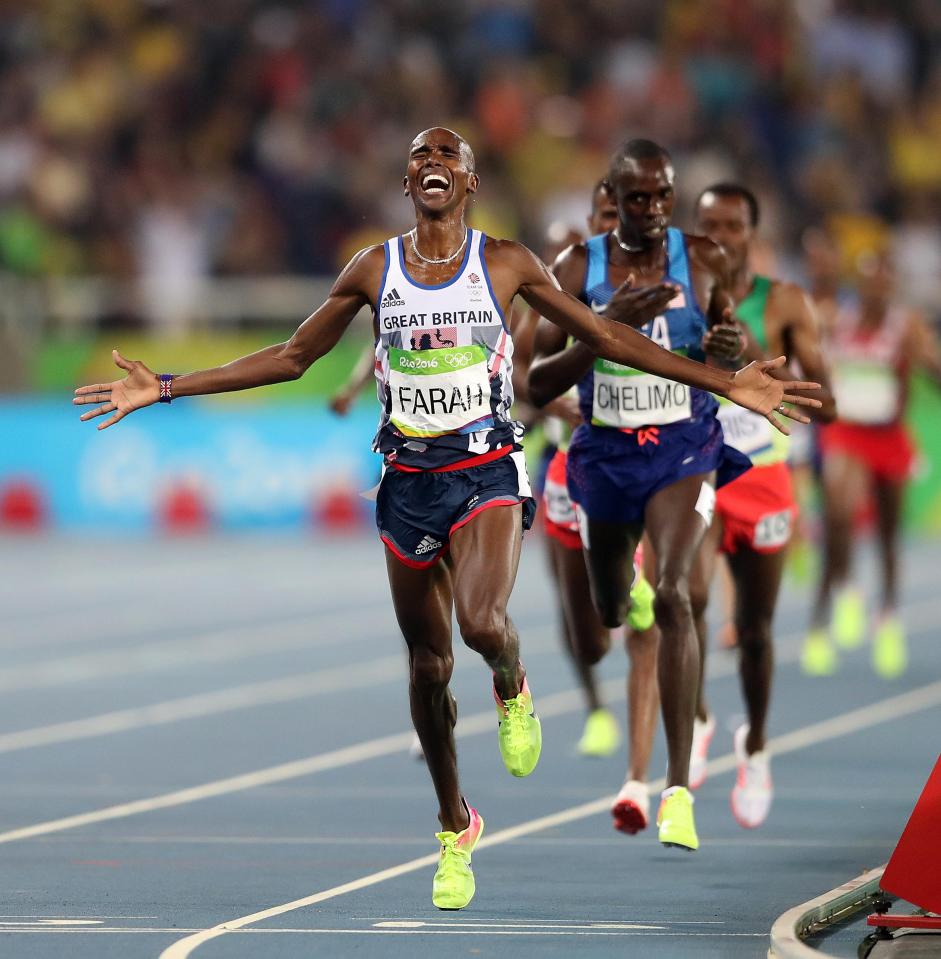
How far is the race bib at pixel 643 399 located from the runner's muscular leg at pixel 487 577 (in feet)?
4.01

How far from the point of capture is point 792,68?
80.0ft

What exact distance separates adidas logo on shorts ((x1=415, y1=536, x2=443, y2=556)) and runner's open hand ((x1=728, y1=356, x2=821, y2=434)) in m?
1.05

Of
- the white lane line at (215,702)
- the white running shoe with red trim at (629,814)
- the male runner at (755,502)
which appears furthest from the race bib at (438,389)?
the white lane line at (215,702)

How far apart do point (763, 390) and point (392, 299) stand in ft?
3.99

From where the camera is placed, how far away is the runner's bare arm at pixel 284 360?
6.98 m

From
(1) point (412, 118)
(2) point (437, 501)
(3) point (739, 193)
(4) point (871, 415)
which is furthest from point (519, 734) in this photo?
(1) point (412, 118)

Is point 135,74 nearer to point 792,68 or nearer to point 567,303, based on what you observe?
point 792,68

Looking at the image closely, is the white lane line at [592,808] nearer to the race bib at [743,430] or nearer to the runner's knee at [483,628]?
the runner's knee at [483,628]

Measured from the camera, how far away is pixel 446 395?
704cm

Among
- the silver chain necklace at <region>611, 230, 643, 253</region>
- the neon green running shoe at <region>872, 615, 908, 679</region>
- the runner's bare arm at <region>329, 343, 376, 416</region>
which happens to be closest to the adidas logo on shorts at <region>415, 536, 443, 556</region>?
the silver chain necklace at <region>611, 230, 643, 253</region>

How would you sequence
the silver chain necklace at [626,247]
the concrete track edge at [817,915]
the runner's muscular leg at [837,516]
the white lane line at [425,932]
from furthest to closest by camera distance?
1. the runner's muscular leg at [837,516]
2. the silver chain necklace at [626,247]
3. the white lane line at [425,932]
4. the concrete track edge at [817,915]

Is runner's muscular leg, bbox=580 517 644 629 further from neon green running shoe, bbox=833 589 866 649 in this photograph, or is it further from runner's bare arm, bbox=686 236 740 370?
neon green running shoe, bbox=833 589 866 649

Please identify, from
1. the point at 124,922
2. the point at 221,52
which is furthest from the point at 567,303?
the point at 221,52

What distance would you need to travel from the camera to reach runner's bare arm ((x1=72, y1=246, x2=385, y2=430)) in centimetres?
698
